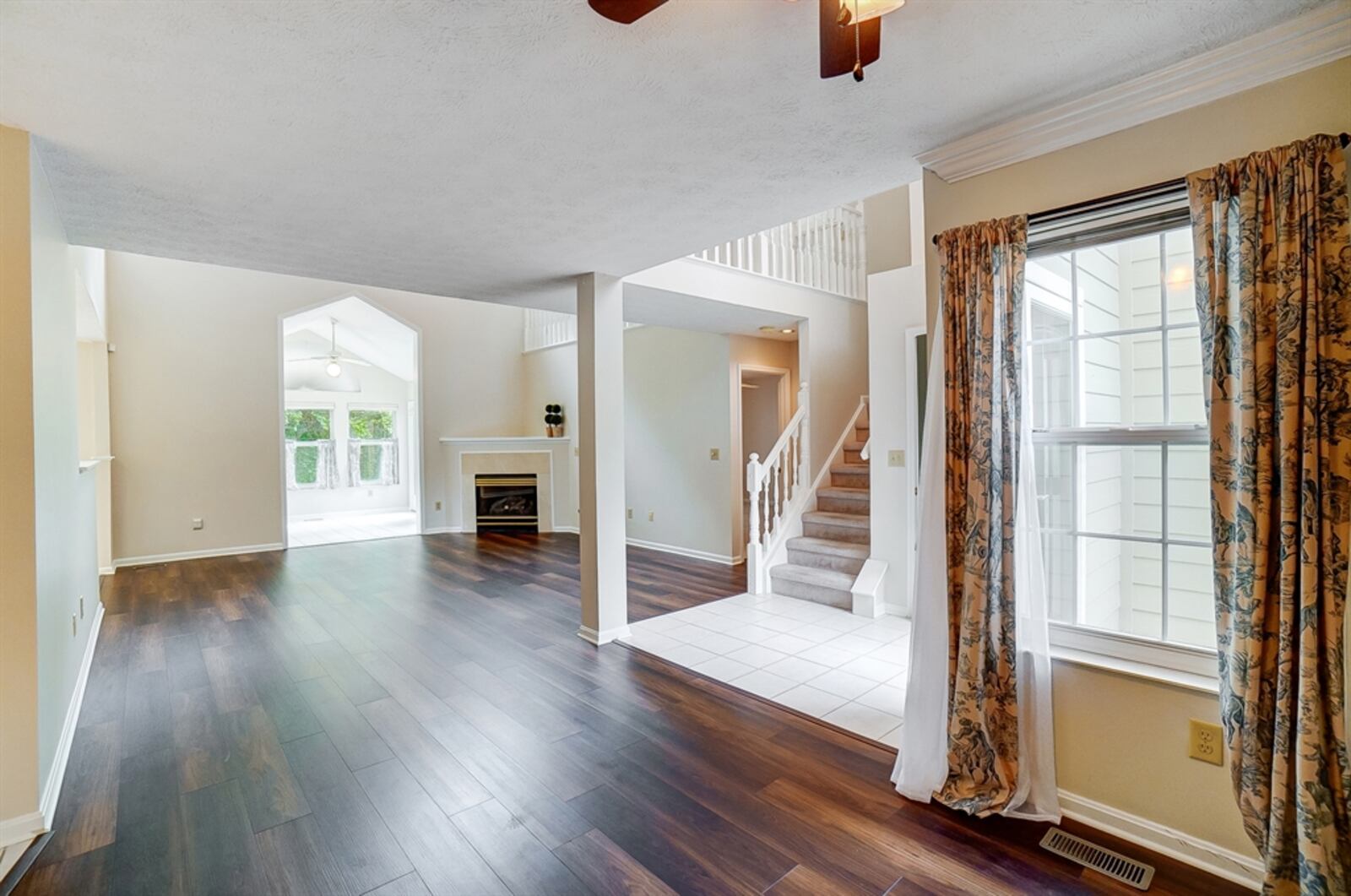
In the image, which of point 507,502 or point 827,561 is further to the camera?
point 507,502

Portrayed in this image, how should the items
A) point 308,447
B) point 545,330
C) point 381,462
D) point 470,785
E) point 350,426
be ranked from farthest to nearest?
point 381,462
point 350,426
point 308,447
point 545,330
point 470,785

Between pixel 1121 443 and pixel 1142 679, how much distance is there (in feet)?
2.46

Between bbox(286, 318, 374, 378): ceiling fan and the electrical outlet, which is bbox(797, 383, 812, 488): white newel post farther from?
bbox(286, 318, 374, 378): ceiling fan

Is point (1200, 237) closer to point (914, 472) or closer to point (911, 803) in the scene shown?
point (911, 803)

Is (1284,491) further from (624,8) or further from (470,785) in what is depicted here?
(470,785)

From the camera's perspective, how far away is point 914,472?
4289 mm

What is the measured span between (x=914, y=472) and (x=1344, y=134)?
2970 millimetres

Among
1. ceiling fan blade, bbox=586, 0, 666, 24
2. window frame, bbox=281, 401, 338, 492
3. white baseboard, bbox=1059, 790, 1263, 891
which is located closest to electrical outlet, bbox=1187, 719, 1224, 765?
white baseboard, bbox=1059, 790, 1263, 891

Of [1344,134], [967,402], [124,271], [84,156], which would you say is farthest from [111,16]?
[124,271]

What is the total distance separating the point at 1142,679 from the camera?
6.08 feet

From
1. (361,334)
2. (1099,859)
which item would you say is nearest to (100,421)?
(361,334)

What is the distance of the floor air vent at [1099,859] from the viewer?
1722 millimetres

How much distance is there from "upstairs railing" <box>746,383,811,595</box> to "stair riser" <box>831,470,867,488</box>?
0.36m

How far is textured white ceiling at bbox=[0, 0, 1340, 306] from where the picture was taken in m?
1.49
